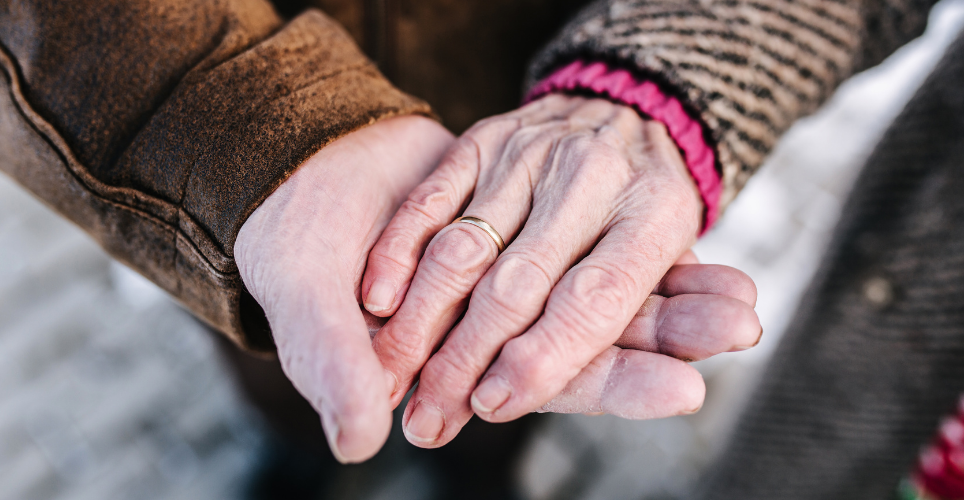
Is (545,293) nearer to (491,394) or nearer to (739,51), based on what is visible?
(491,394)

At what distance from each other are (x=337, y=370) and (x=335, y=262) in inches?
5.5

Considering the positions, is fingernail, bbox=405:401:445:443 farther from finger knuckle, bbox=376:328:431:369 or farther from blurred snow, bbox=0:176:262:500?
blurred snow, bbox=0:176:262:500

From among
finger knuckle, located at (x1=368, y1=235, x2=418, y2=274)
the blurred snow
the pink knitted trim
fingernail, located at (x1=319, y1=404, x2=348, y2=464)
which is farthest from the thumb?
the blurred snow

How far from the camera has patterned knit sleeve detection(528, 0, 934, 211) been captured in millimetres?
758

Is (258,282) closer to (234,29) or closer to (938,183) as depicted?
(234,29)

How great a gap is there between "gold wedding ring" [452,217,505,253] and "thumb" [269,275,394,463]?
0.19 m

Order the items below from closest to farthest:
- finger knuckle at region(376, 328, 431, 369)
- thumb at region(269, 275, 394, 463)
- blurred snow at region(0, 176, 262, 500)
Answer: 1. thumb at region(269, 275, 394, 463)
2. finger knuckle at region(376, 328, 431, 369)
3. blurred snow at region(0, 176, 262, 500)

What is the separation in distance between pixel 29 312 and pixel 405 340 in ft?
6.25

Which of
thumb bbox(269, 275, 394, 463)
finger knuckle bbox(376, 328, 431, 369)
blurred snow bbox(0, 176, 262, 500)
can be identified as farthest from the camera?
blurred snow bbox(0, 176, 262, 500)

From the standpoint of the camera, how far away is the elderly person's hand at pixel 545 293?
538mm

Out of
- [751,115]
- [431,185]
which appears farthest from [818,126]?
[431,185]

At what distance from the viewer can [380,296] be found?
1.90 feet

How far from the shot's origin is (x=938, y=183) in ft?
2.85

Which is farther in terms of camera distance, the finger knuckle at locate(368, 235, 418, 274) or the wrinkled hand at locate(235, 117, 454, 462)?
the finger knuckle at locate(368, 235, 418, 274)
